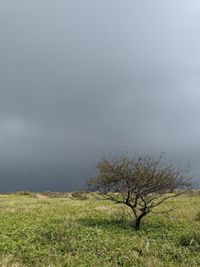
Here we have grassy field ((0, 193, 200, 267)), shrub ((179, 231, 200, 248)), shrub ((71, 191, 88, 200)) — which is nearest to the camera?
grassy field ((0, 193, 200, 267))

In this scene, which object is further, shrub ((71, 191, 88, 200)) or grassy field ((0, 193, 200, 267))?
shrub ((71, 191, 88, 200))

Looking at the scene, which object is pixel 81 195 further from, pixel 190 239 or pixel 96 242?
pixel 96 242

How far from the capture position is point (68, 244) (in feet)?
59.8

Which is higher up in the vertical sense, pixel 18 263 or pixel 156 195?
pixel 156 195

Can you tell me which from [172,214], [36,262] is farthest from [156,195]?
[36,262]

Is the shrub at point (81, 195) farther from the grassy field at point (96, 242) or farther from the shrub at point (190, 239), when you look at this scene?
the shrub at point (190, 239)

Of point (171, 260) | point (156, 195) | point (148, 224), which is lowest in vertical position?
point (171, 260)

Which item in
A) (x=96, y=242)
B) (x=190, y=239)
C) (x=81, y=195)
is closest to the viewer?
(x=96, y=242)

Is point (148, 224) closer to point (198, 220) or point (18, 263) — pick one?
point (198, 220)

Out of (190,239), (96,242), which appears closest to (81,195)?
(190,239)

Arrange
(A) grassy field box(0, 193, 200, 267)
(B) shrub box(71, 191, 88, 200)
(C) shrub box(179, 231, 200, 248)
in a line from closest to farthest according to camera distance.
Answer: (A) grassy field box(0, 193, 200, 267) → (C) shrub box(179, 231, 200, 248) → (B) shrub box(71, 191, 88, 200)

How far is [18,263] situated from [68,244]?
3784mm

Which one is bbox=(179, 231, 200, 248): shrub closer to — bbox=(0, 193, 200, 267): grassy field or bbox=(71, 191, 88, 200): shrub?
bbox=(0, 193, 200, 267): grassy field

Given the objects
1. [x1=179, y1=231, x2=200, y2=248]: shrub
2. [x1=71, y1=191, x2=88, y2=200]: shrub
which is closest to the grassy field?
[x1=179, y1=231, x2=200, y2=248]: shrub
